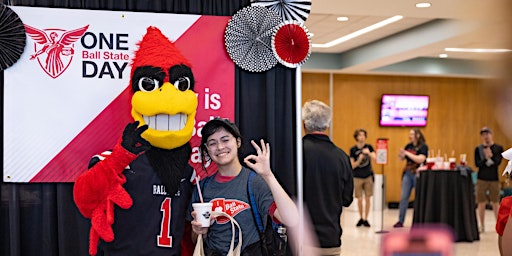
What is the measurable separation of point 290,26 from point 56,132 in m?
1.37

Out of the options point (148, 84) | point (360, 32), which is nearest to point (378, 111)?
point (360, 32)

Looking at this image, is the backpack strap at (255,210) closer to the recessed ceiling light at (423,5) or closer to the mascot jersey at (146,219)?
the mascot jersey at (146,219)

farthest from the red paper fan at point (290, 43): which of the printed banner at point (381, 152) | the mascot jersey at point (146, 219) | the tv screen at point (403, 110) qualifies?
the tv screen at point (403, 110)

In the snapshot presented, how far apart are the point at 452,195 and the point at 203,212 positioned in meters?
5.81

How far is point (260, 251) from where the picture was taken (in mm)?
2473

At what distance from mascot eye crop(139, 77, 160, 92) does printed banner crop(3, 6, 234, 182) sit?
0.45m

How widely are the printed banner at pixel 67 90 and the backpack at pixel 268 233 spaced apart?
78cm

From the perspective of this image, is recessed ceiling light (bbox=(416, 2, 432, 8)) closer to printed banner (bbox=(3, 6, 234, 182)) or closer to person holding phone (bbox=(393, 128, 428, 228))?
person holding phone (bbox=(393, 128, 428, 228))

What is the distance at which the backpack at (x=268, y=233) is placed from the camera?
246cm

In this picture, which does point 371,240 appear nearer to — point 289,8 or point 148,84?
→ point 289,8

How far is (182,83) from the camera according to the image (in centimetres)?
266

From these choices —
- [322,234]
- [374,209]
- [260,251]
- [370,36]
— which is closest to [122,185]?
[260,251]

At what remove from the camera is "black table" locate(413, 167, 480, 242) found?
7512 mm

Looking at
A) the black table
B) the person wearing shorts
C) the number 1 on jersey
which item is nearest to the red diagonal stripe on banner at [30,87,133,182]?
the number 1 on jersey
